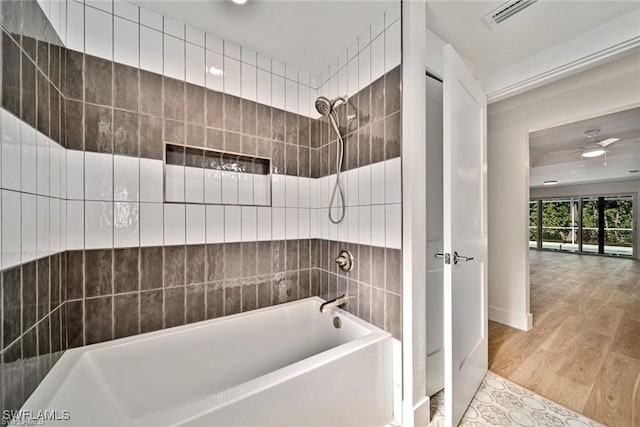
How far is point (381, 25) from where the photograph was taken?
4.74 feet

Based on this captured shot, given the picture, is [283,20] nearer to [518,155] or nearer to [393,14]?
[393,14]

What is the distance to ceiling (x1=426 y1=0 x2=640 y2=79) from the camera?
139 cm

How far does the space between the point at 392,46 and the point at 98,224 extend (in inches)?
75.5

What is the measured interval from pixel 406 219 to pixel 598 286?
4955mm

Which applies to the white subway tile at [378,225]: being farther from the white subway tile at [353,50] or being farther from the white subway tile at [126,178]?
the white subway tile at [126,178]

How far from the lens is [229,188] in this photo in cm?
164

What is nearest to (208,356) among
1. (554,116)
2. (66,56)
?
(66,56)

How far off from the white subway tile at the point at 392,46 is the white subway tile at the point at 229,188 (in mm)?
1210

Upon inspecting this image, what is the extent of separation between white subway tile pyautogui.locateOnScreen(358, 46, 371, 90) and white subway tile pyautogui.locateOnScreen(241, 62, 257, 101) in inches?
30.3

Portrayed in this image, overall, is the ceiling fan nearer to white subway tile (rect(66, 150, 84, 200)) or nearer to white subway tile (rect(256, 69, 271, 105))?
white subway tile (rect(256, 69, 271, 105))

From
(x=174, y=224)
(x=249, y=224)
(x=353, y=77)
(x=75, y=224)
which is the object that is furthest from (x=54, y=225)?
(x=353, y=77)

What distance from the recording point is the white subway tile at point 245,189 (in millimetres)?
1683

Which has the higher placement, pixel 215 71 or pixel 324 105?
pixel 215 71

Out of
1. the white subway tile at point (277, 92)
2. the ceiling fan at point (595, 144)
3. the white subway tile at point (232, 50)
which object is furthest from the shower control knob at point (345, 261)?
the ceiling fan at point (595, 144)
